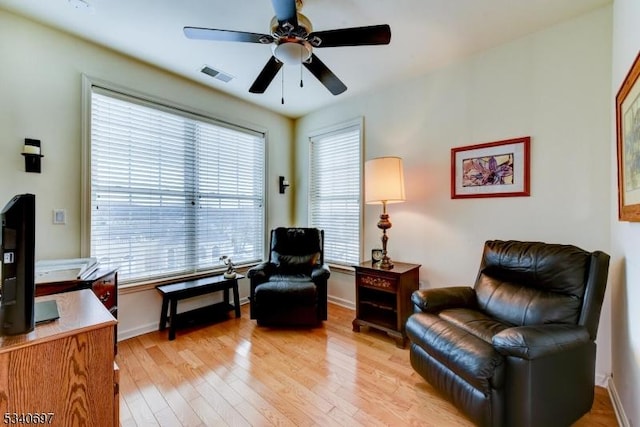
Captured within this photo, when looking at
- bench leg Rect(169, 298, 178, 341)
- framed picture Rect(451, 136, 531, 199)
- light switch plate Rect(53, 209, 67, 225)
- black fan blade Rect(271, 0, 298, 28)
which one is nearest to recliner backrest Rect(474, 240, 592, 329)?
framed picture Rect(451, 136, 531, 199)

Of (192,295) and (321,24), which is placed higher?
(321,24)

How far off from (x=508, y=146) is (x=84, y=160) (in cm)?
370

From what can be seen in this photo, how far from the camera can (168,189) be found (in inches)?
117

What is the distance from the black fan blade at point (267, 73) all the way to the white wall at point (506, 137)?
1538mm

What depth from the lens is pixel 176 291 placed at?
8.82 feet

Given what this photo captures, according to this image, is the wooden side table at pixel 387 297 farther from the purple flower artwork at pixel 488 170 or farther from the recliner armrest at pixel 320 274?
the purple flower artwork at pixel 488 170

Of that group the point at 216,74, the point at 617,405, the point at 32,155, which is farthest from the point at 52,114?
the point at 617,405

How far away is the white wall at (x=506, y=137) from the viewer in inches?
79.4

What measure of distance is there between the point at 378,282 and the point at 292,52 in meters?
2.08

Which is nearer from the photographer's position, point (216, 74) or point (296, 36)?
point (296, 36)

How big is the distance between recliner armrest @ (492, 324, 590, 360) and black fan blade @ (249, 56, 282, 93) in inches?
87.6

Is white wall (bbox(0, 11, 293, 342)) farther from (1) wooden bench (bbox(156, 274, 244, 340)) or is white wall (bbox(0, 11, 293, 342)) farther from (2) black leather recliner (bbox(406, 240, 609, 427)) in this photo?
(2) black leather recliner (bbox(406, 240, 609, 427))

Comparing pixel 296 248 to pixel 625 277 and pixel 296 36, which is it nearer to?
pixel 296 36

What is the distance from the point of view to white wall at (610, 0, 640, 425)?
1401 mm
